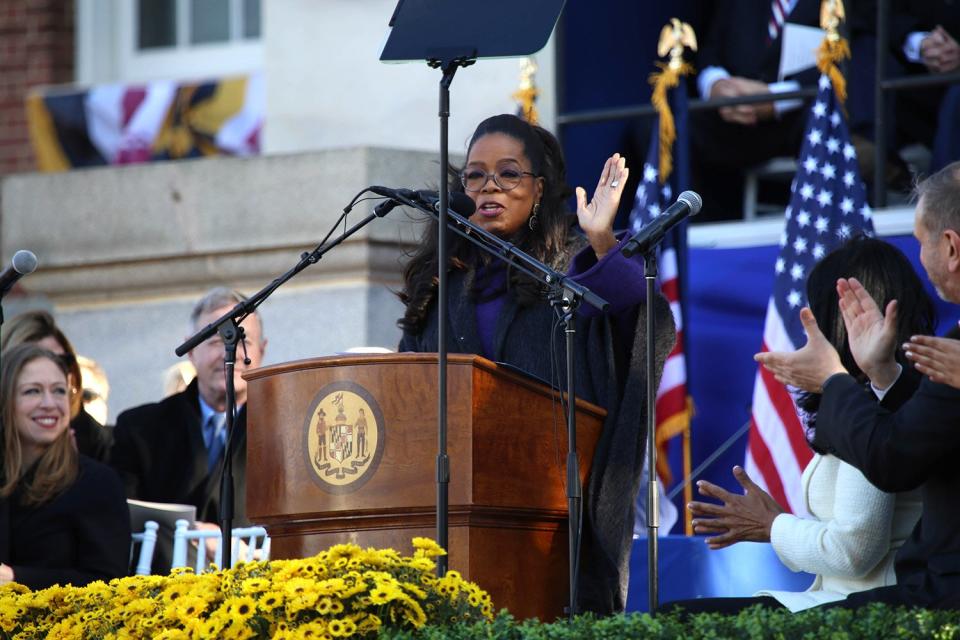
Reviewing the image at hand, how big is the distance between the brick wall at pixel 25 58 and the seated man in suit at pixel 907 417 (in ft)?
23.4

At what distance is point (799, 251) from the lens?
7.54 meters

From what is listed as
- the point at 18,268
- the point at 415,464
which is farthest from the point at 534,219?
the point at 18,268

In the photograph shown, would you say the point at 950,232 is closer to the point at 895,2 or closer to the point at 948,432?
the point at 948,432

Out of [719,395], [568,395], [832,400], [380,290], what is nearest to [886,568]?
[832,400]

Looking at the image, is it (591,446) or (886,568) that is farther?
(591,446)

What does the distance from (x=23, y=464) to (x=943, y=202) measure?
3313 mm

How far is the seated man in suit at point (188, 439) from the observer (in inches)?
270

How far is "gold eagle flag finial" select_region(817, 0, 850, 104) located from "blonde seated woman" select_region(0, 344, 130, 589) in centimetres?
341

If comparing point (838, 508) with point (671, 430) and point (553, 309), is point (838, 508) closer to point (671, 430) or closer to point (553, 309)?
point (553, 309)

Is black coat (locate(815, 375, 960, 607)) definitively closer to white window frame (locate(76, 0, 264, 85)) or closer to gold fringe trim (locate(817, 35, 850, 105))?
gold fringe trim (locate(817, 35, 850, 105))

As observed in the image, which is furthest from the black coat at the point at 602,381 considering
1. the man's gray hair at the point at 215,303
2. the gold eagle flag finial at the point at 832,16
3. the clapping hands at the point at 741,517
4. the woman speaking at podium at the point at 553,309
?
the gold eagle flag finial at the point at 832,16

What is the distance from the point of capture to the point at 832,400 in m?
4.14

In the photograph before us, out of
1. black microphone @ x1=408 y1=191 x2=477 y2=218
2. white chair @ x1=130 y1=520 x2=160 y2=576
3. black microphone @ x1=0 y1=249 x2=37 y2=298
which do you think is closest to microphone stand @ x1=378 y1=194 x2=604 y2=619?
black microphone @ x1=408 y1=191 x2=477 y2=218

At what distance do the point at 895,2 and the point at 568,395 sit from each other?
4.39 meters
